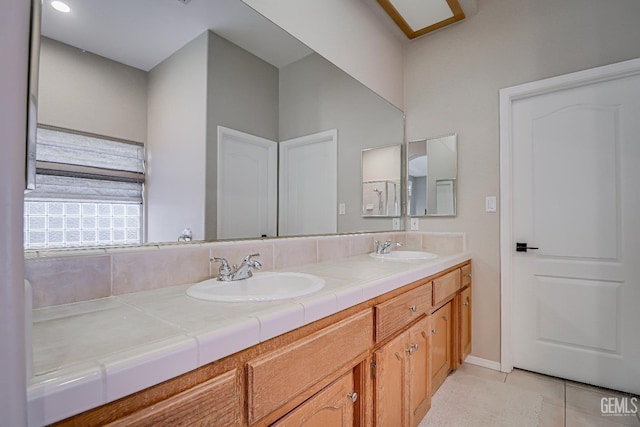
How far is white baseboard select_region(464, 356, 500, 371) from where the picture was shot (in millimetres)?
2127

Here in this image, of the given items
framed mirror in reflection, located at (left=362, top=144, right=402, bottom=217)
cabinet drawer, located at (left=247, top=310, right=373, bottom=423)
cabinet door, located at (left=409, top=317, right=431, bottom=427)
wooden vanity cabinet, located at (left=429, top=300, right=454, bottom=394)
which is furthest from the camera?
framed mirror in reflection, located at (left=362, top=144, right=402, bottom=217)

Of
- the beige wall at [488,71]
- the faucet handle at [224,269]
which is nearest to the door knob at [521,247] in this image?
A: the beige wall at [488,71]

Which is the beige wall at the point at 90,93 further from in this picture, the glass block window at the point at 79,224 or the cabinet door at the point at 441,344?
the cabinet door at the point at 441,344

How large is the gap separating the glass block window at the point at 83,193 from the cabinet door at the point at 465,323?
200 cm

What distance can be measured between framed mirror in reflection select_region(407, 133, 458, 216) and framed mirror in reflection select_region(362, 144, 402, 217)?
0.11 metres

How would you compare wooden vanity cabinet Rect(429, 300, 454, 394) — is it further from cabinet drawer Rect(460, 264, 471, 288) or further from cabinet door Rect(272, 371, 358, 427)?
cabinet door Rect(272, 371, 358, 427)

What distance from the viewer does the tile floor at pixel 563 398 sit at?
61.6 inches

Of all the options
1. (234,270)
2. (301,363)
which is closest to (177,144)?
(234,270)

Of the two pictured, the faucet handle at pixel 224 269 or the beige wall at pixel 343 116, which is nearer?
the faucet handle at pixel 224 269

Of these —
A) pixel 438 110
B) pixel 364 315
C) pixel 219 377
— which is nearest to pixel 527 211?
pixel 438 110

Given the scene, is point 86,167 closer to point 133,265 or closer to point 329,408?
point 133,265

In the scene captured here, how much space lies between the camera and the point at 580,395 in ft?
5.90

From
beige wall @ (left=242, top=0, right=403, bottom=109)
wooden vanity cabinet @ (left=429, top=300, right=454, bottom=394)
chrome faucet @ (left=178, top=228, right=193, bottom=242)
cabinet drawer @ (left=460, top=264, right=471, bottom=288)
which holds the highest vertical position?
beige wall @ (left=242, top=0, right=403, bottom=109)

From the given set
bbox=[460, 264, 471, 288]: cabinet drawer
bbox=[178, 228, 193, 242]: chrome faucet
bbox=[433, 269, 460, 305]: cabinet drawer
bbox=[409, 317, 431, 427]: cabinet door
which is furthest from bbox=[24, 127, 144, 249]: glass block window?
bbox=[460, 264, 471, 288]: cabinet drawer
